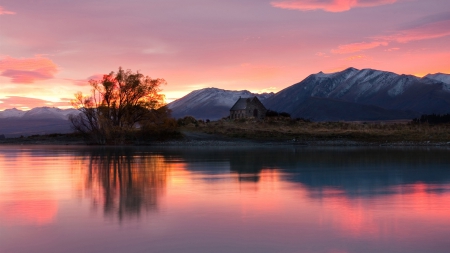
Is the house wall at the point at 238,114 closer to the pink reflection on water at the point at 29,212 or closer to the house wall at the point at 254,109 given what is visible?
the house wall at the point at 254,109

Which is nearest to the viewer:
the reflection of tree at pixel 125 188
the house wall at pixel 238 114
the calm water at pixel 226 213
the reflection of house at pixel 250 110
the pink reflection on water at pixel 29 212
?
the calm water at pixel 226 213

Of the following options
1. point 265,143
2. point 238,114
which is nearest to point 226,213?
point 265,143

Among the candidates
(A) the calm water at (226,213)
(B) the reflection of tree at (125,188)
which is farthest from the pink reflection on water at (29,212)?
(B) the reflection of tree at (125,188)

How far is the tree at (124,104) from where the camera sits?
68.3m

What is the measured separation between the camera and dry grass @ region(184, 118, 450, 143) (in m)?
62.0

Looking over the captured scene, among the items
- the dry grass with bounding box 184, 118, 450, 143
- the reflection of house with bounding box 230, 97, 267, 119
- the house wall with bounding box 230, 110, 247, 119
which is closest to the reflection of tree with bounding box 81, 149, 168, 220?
the dry grass with bounding box 184, 118, 450, 143

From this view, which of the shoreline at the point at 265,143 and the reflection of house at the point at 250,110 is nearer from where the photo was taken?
the shoreline at the point at 265,143

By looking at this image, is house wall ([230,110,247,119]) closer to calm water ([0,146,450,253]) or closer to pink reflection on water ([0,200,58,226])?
calm water ([0,146,450,253])

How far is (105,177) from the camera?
21250mm

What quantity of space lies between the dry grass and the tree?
6.82 meters

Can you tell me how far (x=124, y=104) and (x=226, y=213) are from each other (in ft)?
194

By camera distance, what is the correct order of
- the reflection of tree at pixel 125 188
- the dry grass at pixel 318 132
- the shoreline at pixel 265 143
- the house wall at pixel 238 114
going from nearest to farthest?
1. the reflection of tree at pixel 125 188
2. the shoreline at pixel 265 143
3. the dry grass at pixel 318 132
4. the house wall at pixel 238 114

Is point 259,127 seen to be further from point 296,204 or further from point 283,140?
point 296,204

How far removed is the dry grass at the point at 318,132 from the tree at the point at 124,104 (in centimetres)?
682
